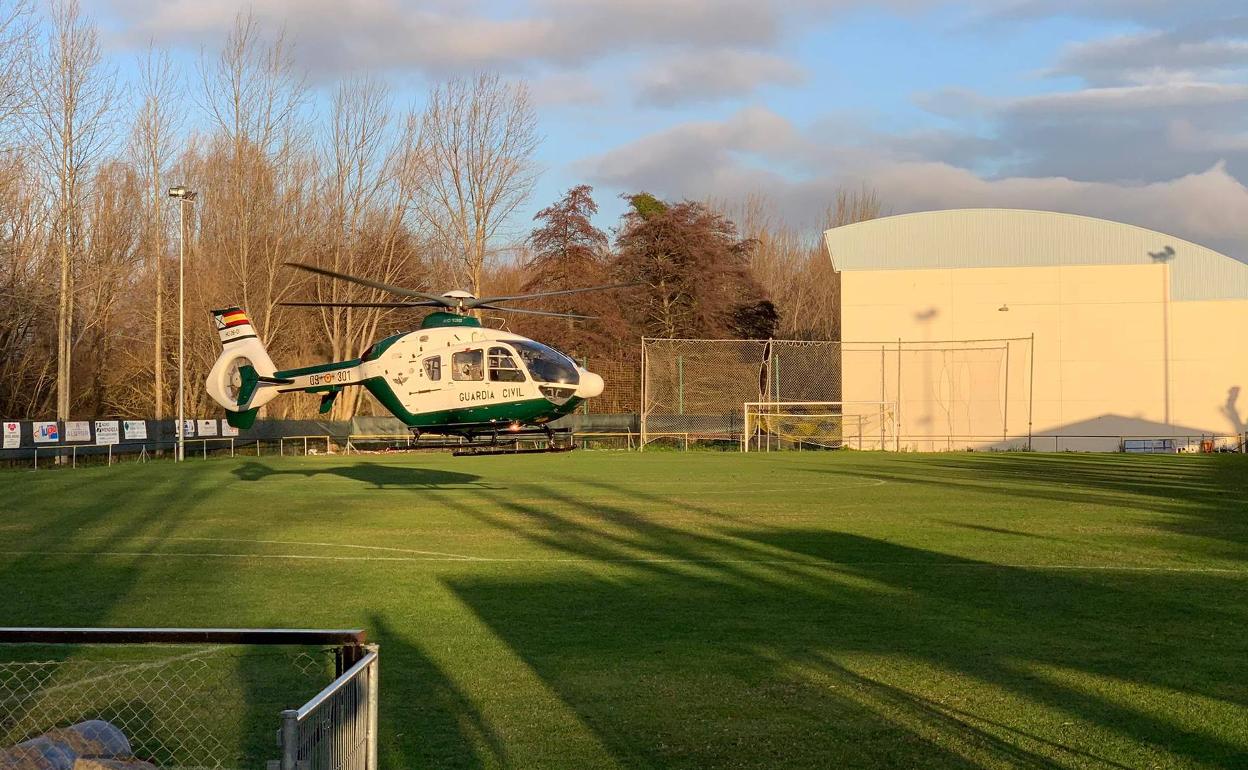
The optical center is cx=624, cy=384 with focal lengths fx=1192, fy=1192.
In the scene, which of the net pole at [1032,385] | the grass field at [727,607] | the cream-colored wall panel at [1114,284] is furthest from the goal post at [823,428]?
the grass field at [727,607]

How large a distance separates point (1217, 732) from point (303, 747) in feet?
17.7

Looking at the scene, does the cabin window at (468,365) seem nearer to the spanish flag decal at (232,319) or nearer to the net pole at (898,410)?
the spanish flag decal at (232,319)

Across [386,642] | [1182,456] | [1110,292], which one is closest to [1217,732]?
[386,642]

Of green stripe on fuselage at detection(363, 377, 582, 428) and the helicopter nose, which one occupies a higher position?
the helicopter nose

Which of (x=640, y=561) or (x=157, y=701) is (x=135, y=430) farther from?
(x=157, y=701)

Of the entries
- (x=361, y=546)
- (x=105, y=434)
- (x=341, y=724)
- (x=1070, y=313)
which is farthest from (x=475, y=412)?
(x=1070, y=313)

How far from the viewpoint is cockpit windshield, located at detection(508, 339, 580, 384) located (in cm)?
2084

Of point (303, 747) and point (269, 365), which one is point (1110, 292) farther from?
point (303, 747)

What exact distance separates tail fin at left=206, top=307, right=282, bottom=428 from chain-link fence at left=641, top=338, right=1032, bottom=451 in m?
22.8

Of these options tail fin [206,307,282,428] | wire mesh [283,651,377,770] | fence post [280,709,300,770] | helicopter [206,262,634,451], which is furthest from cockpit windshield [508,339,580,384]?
fence post [280,709,300,770]

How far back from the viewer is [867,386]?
46938 millimetres

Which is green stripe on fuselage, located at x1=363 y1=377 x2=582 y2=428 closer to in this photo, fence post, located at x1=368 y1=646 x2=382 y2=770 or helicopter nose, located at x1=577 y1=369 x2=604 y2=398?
helicopter nose, located at x1=577 y1=369 x2=604 y2=398

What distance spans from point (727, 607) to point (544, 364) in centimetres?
1036

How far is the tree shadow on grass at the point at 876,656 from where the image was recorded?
6.73 meters
